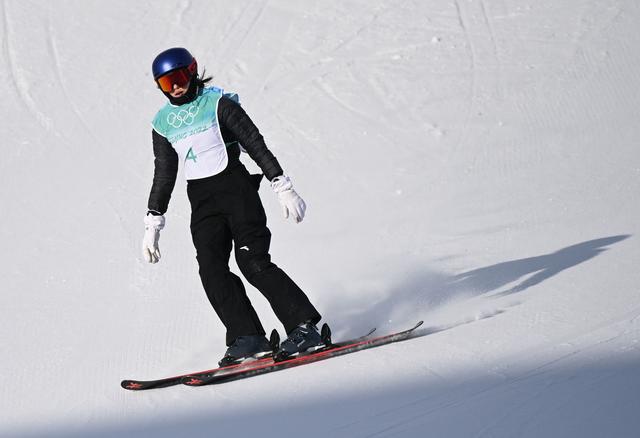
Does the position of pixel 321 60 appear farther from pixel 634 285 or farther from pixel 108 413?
pixel 108 413

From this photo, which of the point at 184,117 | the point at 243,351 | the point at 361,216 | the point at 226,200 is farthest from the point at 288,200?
the point at 361,216

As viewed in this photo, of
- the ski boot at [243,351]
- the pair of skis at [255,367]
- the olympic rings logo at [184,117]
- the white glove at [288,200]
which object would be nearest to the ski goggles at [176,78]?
the olympic rings logo at [184,117]

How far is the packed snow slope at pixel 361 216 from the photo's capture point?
4535mm

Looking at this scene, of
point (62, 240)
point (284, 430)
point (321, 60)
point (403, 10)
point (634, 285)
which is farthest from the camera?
point (403, 10)

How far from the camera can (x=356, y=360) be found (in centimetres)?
497

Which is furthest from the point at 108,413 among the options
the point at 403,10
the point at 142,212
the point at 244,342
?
the point at 403,10

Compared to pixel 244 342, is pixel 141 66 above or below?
above

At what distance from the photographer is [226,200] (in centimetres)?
Answer: 521

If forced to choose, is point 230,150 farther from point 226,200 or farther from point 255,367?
point 255,367

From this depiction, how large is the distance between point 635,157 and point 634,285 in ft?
9.04

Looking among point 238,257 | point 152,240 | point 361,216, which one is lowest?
point 238,257

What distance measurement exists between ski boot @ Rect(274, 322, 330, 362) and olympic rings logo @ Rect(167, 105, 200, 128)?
1.09 metres

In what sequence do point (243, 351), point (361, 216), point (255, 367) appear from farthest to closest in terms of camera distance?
point (361, 216) → point (243, 351) → point (255, 367)

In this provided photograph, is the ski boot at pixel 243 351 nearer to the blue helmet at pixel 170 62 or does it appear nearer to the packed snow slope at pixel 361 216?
the packed snow slope at pixel 361 216
